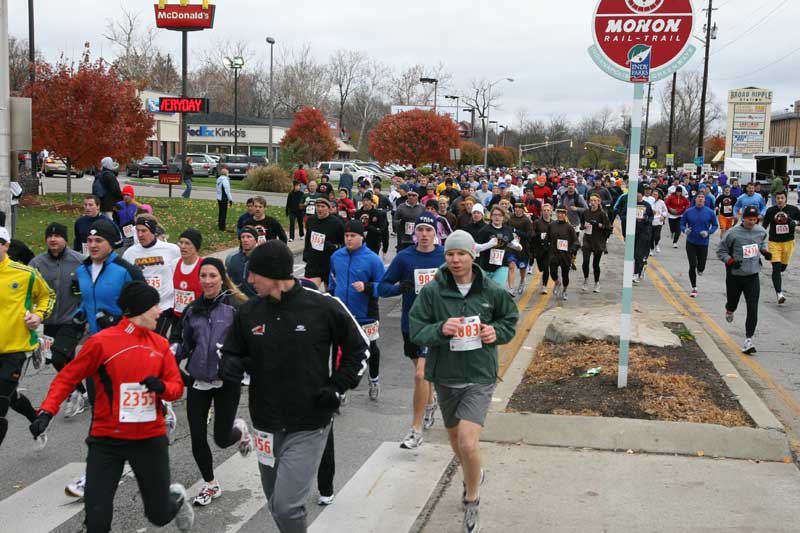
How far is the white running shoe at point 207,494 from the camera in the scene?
5.78 m

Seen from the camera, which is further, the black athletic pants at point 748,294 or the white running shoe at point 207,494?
the black athletic pants at point 748,294

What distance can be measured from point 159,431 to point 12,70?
2137 inches

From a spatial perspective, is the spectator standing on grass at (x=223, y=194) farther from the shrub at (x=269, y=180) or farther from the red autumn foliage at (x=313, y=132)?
the red autumn foliage at (x=313, y=132)

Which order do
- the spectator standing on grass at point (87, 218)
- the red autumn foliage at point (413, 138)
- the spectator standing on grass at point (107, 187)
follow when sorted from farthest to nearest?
1. the red autumn foliage at point (413, 138)
2. the spectator standing on grass at point (107, 187)
3. the spectator standing on grass at point (87, 218)

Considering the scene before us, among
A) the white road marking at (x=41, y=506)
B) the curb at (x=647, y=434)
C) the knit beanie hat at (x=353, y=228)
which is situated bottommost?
the white road marking at (x=41, y=506)

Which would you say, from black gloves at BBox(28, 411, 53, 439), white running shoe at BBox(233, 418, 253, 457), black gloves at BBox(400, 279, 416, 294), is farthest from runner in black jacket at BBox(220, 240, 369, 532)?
black gloves at BBox(400, 279, 416, 294)

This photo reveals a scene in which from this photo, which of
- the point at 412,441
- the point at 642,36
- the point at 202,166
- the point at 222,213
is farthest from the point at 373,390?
the point at 202,166

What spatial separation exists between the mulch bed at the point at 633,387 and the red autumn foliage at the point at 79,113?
21747 mm

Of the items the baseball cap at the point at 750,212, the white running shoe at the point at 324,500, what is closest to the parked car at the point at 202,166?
the baseball cap at the point at 750,212

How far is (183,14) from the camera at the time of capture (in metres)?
35.8

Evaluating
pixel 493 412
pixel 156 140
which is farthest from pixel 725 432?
pixel 156 140

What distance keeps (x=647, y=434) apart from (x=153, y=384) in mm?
4150

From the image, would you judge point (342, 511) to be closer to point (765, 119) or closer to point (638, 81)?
point (638, 81)

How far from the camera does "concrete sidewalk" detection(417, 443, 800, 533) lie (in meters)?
5.42
